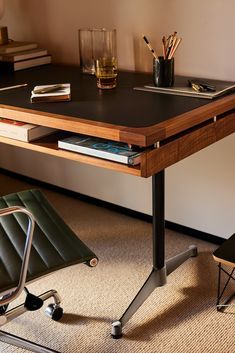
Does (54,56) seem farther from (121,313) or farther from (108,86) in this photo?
(121,313)

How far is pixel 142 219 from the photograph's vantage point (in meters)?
2.50

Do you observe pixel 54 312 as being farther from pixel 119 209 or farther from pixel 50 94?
pixel 119 209

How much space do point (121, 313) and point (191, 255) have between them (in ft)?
1.49

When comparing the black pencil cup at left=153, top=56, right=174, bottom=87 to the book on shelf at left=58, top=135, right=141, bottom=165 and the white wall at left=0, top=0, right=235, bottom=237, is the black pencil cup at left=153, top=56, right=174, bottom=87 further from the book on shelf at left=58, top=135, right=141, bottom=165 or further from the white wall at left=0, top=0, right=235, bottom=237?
the book on shelf at left=58, top=135, right=141, bottom=165

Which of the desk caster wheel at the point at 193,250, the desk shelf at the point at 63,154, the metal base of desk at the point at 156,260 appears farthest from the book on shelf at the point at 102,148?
the desk caster wheel at the point at 193,250

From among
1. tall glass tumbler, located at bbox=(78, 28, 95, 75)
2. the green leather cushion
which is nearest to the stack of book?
tall glass tumbler, located at bbox=(78, 28, 95, 75)

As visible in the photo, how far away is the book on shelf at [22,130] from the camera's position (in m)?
1.60

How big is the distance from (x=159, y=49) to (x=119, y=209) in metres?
0.84

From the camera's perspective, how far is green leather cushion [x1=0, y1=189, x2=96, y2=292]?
1378 mm

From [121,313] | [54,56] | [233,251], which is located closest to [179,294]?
[121,313]

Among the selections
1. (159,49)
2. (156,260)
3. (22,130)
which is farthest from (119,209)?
(22,130)

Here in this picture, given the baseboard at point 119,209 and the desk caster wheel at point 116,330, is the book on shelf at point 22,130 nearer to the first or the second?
the desk caster wheel at point 116,330

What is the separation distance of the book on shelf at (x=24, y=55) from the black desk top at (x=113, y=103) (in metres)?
0.18

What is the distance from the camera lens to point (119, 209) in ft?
8.45
